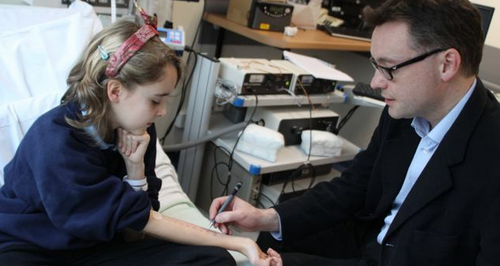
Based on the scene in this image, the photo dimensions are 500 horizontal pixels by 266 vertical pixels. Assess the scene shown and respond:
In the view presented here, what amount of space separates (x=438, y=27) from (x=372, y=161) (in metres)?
0.52

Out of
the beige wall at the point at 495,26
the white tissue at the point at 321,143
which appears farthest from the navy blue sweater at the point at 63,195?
the beige wall at the point at 495,26

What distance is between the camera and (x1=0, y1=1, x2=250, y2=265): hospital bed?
146 cm

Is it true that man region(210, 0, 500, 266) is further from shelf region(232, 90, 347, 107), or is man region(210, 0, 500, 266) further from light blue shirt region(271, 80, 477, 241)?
shelf region(232, 90, 347, 107)

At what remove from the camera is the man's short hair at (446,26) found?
117 cm

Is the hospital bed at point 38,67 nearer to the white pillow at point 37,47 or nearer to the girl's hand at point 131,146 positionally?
the white pillow at point 37,47

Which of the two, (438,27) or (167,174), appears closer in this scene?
(438,27)

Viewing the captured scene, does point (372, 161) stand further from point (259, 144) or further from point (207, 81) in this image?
point (207, 81)

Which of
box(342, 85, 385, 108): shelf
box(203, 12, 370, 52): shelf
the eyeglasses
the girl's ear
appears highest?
the eyeglasses

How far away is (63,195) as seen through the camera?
1.11 meters

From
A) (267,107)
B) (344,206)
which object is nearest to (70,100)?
(344,206)

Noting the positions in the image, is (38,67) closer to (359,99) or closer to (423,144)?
(423,144)

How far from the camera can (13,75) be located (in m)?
1.52

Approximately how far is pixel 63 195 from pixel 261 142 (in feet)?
3.39

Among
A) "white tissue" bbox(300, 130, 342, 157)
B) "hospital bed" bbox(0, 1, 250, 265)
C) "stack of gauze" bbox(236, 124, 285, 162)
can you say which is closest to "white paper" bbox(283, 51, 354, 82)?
"white tissue" bbox(300, 130, 342, 157)
